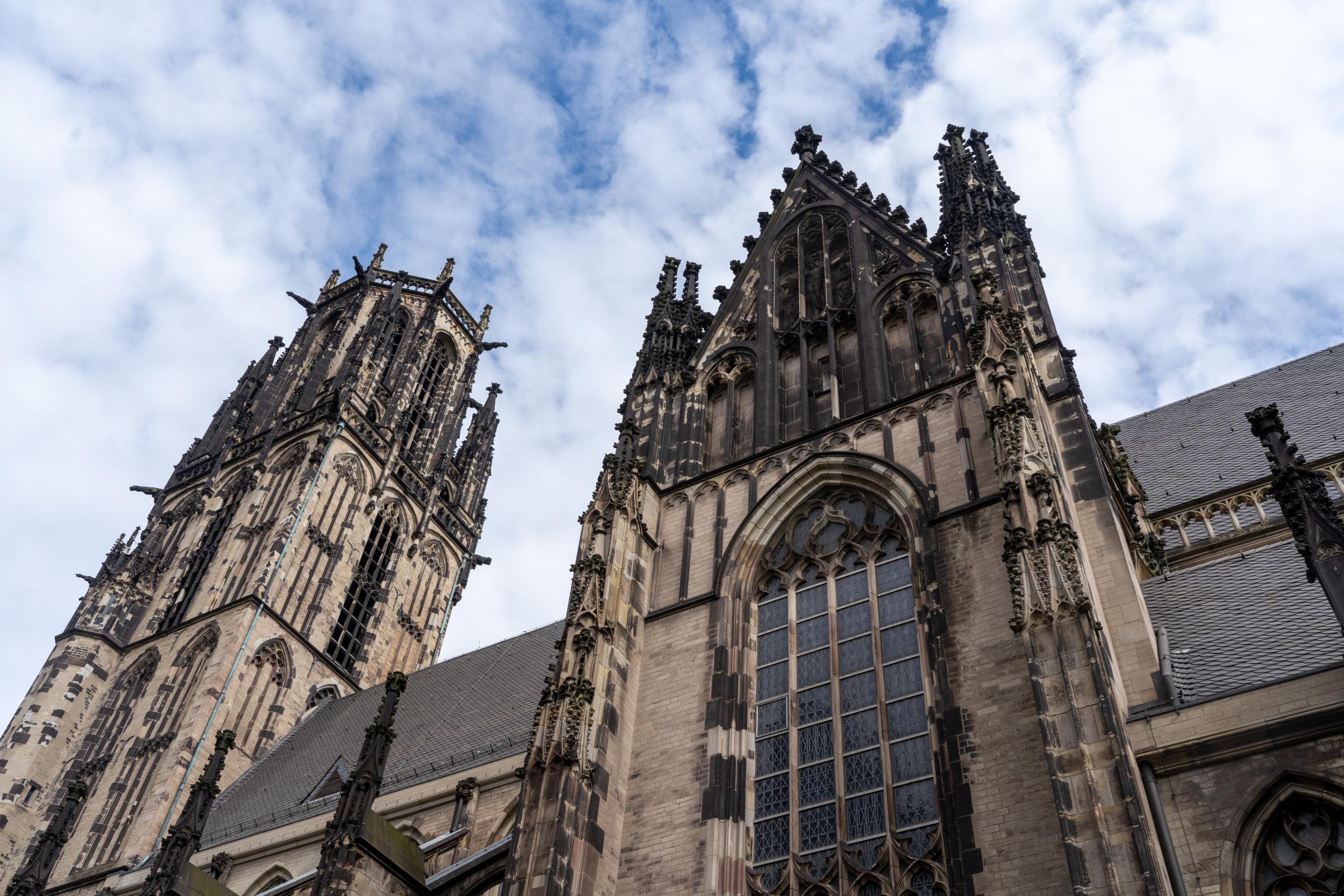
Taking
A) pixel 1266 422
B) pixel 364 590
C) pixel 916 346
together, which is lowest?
pixel 1266 422

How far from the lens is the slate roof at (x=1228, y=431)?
1878cm

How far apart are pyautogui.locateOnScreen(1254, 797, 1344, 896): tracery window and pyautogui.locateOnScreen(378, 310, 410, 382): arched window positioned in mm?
33182

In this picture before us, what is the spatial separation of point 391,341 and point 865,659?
30.8 metres

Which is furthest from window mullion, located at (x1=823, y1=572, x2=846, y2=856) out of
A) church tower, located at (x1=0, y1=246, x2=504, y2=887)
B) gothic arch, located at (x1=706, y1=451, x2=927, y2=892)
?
church tower, located at (x1=0, y1=246, x2=504, y2=887)

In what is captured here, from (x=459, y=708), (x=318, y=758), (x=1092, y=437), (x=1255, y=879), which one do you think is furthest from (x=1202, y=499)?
(x=318, y=758)

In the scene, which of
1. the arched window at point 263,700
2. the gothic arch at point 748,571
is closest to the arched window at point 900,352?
the gothic arch at point 748,571

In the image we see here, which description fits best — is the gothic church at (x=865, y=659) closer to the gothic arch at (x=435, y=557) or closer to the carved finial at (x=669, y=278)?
the carved finial at (x=669, y=278)

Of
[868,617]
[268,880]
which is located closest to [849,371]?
[868,617]

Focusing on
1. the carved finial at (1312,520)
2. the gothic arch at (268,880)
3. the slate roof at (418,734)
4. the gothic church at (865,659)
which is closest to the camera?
the carved finial at (1312,520)

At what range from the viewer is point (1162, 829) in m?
9.19

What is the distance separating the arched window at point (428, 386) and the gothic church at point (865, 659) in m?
14.0

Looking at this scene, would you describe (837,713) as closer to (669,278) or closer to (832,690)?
(832,690)

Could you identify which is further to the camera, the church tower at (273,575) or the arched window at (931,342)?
the church tower at (273,575)

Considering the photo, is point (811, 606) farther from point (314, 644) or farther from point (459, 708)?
point (314, 644)
